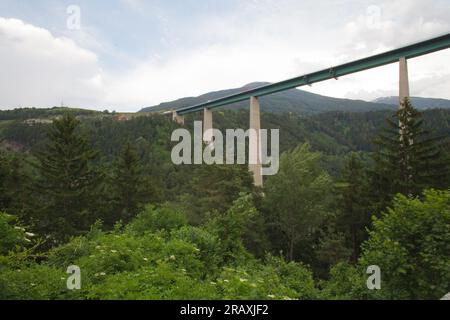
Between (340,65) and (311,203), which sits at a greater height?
(340,65)

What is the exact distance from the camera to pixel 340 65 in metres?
28.3

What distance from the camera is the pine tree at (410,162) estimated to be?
18.8m

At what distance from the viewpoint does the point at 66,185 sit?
84.4ft

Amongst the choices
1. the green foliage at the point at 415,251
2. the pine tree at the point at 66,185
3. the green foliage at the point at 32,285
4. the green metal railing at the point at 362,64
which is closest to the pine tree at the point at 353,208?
the green metal railing at the point at 362,64

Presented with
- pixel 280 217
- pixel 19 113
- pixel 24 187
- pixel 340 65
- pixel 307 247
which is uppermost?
pixel 19 113

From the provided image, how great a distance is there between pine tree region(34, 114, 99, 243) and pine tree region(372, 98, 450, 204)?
2014 centimetres

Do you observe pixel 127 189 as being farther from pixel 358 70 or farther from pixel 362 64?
pixel 362 64

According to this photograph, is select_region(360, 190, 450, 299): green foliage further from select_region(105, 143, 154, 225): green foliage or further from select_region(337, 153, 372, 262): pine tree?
select_region(105, 143, 154, 225): green foliage

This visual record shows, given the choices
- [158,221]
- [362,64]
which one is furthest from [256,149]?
[158,221]

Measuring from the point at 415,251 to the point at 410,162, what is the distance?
945cm

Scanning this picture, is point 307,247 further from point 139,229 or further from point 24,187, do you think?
point 24,187

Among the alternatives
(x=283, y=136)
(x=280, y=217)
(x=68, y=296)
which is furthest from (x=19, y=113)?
(x=68, y=296)
